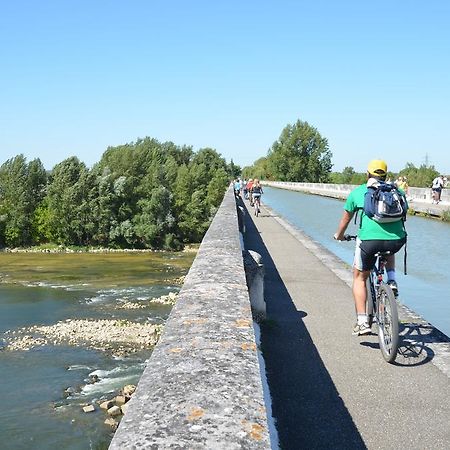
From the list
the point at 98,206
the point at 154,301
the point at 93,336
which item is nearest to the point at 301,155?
the point at 98,206

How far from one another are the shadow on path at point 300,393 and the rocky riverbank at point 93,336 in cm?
1936

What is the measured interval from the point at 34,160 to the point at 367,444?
3184 inches

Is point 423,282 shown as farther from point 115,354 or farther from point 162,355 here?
point 115,354

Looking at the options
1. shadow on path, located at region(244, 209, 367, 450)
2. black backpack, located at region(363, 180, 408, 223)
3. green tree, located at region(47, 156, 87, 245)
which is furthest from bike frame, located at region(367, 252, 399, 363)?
green tree, located at region(47, 156, 87, 245)

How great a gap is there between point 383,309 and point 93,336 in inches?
948

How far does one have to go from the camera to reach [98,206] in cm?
7388

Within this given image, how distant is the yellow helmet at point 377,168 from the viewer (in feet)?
18.6

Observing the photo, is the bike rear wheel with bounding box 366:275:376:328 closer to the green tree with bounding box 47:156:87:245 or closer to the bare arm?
the bare arm

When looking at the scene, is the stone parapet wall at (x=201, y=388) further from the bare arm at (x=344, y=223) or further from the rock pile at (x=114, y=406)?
the rock pile at (x=114, y=406)

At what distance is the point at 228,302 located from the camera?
415 cm

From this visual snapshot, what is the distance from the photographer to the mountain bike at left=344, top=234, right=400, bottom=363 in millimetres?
5129

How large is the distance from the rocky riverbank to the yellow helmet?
67.3 ft

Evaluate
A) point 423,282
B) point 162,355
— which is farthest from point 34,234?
point 162,355

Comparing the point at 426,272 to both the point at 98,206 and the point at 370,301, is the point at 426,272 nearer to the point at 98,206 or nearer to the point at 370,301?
the point at 370,301
